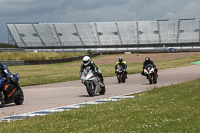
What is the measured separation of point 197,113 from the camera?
9297mm

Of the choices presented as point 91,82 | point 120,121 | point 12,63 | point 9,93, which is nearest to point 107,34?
point 12,63

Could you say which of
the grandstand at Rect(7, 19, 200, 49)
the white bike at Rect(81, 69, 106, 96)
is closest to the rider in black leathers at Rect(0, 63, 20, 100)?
the white bike at Rect(81, 69, 106, 96)

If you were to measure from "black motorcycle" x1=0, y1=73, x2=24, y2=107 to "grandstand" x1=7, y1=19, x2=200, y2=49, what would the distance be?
307 ft

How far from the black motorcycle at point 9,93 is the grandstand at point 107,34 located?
93.6 metres

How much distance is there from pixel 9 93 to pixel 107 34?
4035 inches

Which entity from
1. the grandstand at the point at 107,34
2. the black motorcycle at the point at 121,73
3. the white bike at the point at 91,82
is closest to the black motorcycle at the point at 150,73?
the black motorcycle at the point at 121,73

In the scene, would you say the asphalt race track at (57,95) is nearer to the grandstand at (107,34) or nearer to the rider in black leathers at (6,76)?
the rider in black leathers at (6,76)

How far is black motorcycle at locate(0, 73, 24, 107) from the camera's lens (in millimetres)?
12758

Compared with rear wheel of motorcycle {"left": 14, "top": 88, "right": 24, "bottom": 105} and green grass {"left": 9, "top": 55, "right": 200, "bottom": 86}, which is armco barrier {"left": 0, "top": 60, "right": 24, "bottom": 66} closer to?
green grass {"left": 9, "top": 55, "right": 200, "bottom": 86}

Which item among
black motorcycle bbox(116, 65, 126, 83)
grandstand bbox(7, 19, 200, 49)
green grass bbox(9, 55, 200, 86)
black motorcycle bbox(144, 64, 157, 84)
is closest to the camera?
black motorcycle bbox(144, 64, 157, 84)

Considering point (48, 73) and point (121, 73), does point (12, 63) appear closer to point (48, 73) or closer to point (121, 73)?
point (48, 73)

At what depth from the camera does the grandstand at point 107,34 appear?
353ft

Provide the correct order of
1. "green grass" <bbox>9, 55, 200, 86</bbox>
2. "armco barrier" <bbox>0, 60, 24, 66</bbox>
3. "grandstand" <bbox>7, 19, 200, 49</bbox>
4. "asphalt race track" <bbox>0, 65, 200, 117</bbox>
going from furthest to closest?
"grandstand" <bbox>7, 19, 200, 49</bbox> → "armco barrier" <bbox>0, 60, 24, 66</bbox> → "green grass" <bbox>9, 55, 200, 86</bbox> → "asphalt race track" <bbox>0, 65, 200, 117</bbox>

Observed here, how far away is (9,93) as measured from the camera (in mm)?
13055
